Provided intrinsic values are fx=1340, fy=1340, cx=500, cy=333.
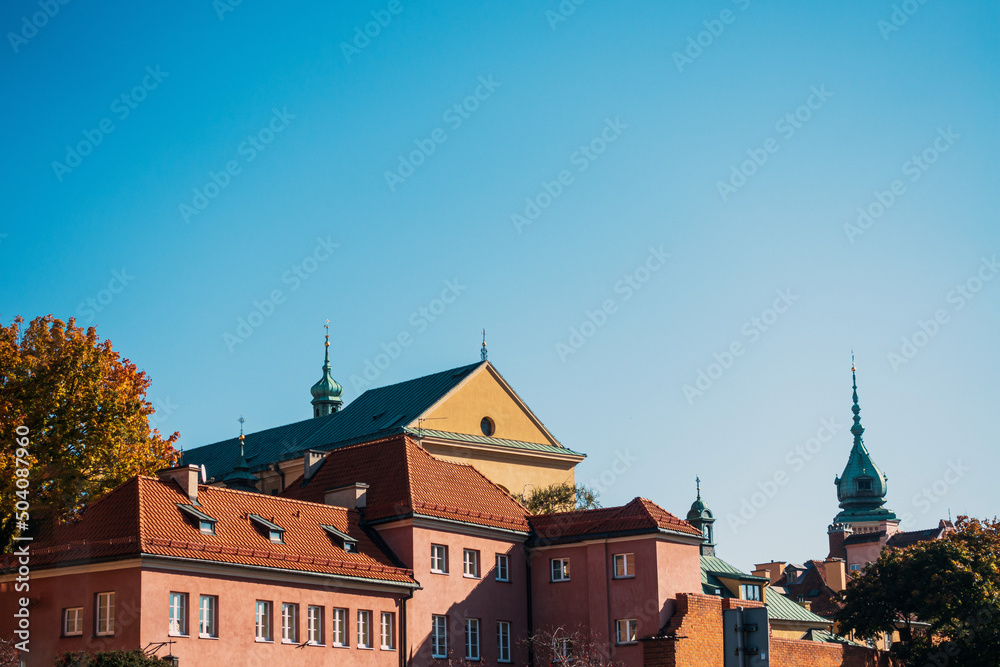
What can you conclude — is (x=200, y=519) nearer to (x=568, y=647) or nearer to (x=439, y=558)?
(x=439, y=558)

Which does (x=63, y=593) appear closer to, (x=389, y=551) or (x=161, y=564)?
(x=161, y=564)

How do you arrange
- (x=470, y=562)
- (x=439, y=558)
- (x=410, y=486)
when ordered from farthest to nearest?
1. (x=470, y=562)
2. (x=410, y=486)
3. (x=439, y=558)

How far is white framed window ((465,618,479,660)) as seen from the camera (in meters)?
50.0

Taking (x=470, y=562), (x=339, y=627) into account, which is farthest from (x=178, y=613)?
(x=470, y=562)

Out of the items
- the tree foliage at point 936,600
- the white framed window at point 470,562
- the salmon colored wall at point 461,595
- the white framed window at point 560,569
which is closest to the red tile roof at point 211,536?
the salmon colored wall at point 461,595

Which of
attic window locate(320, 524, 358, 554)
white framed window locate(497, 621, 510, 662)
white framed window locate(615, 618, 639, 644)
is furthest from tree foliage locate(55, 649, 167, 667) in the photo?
white framed window locate(615, 618, 639, 644)

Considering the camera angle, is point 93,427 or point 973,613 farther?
point 973,613

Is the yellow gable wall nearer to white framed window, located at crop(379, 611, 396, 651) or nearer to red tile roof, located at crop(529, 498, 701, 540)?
red tile roof, located at crop(529, 498, 701, 540)

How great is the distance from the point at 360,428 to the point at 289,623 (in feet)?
97.8

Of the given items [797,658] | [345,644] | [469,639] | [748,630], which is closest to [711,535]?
[797,658]

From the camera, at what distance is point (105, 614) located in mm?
40812

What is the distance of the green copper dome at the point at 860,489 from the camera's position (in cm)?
17412

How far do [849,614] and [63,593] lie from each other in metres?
37.2

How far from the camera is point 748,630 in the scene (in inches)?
656
